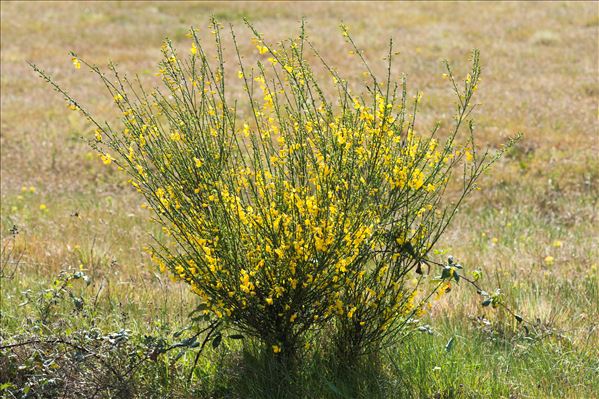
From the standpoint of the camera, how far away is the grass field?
429 centimetres

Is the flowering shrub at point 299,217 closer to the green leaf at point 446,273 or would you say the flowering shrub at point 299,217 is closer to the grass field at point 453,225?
the green leaf at point 446,273

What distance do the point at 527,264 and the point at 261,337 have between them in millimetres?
2870

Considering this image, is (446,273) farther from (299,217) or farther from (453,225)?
(453,225)

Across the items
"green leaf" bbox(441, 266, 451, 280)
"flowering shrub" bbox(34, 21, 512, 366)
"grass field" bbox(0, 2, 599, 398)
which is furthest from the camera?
"grass field" bbox(0, 2, 599, 398)

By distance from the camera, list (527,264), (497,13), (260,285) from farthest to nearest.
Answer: (497,13)
(527,264)
(260,285)

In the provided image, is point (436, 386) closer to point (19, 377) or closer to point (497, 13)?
point (19, 377)

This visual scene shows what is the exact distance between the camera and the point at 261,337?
4.21 metres

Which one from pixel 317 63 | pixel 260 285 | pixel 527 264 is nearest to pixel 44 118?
pixel 317 63

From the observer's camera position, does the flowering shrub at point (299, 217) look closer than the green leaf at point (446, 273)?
Yes

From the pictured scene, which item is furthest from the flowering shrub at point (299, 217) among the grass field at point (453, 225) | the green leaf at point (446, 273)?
the grass field at point (453, 225)

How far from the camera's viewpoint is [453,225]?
27.4 ft

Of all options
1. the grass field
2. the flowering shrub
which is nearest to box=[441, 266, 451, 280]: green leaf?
the flowering shrub

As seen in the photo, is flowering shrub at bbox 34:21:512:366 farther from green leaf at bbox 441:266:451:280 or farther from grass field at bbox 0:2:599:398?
grass field at bbox 0:2:599:398

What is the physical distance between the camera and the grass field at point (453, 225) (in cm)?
429
